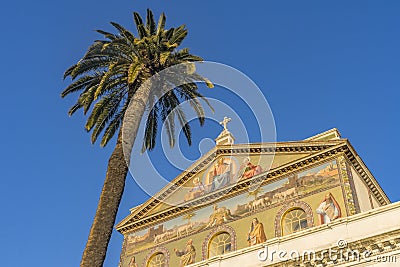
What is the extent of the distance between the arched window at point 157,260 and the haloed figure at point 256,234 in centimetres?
546

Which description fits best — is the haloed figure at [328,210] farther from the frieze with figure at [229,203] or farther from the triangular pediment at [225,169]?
the triangular pediment at [225,169]

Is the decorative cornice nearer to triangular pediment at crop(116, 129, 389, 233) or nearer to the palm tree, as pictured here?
triangular pediment at crop(116, 129, 389, 233)

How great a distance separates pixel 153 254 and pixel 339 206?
10.9 m

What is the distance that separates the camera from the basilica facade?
1698 cm

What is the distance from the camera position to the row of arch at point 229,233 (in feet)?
72.4

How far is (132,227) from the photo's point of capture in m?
28.4

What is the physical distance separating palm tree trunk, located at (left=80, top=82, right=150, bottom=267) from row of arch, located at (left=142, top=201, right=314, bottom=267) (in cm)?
998

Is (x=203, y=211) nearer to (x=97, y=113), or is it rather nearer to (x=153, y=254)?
(x=153, y=254)

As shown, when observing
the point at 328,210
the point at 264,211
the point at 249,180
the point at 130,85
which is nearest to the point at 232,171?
the point at 249,180

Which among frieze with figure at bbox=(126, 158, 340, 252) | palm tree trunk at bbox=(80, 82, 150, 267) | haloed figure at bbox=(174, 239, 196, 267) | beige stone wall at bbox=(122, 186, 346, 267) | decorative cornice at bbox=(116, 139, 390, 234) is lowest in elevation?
palm tree trunk at bbox=(80, 82, 150, 267)

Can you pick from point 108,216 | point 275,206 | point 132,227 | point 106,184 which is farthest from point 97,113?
point 132,227

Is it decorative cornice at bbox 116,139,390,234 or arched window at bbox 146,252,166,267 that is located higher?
decorative cornice at bbox 116,139,390,234

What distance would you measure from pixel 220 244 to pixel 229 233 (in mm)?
762

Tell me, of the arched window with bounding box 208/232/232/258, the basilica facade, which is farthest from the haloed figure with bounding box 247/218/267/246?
the arched window with bounding box 208/232/232/258
